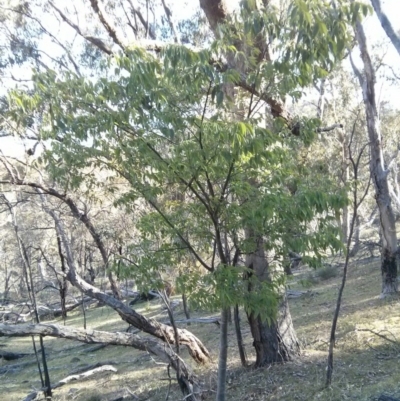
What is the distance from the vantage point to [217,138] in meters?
3.30

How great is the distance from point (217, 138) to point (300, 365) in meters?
4.62

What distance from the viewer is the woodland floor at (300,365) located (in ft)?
18.9

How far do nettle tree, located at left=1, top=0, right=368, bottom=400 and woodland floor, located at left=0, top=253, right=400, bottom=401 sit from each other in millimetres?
899

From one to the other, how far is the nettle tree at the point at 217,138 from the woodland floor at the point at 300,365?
90 centimetres

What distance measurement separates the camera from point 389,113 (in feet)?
67.1

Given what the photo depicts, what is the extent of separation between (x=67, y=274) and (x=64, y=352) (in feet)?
23.7

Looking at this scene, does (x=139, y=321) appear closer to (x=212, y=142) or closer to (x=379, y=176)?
(x=212, y=142)

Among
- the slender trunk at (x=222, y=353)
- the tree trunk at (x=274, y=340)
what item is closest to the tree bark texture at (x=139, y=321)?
the tree trunk at (x=274, y=340)

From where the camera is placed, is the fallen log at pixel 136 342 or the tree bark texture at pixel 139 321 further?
the tree bark texture at pixel 139 321

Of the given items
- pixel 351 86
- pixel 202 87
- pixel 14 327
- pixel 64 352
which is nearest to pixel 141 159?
pixel 202 87

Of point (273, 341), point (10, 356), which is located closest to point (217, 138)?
point (273, 341)

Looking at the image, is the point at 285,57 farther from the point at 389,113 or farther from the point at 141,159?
the point at 389,113

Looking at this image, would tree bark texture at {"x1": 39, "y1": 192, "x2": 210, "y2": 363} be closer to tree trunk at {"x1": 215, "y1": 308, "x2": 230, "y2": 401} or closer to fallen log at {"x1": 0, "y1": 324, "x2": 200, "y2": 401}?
fallen log at {"x1": 0, "y1": 324, "x2": 200, "y2": 401}

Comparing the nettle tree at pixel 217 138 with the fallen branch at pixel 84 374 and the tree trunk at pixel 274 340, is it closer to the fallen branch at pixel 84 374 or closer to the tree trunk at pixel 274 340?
the tree trunk at pixel 274 340
